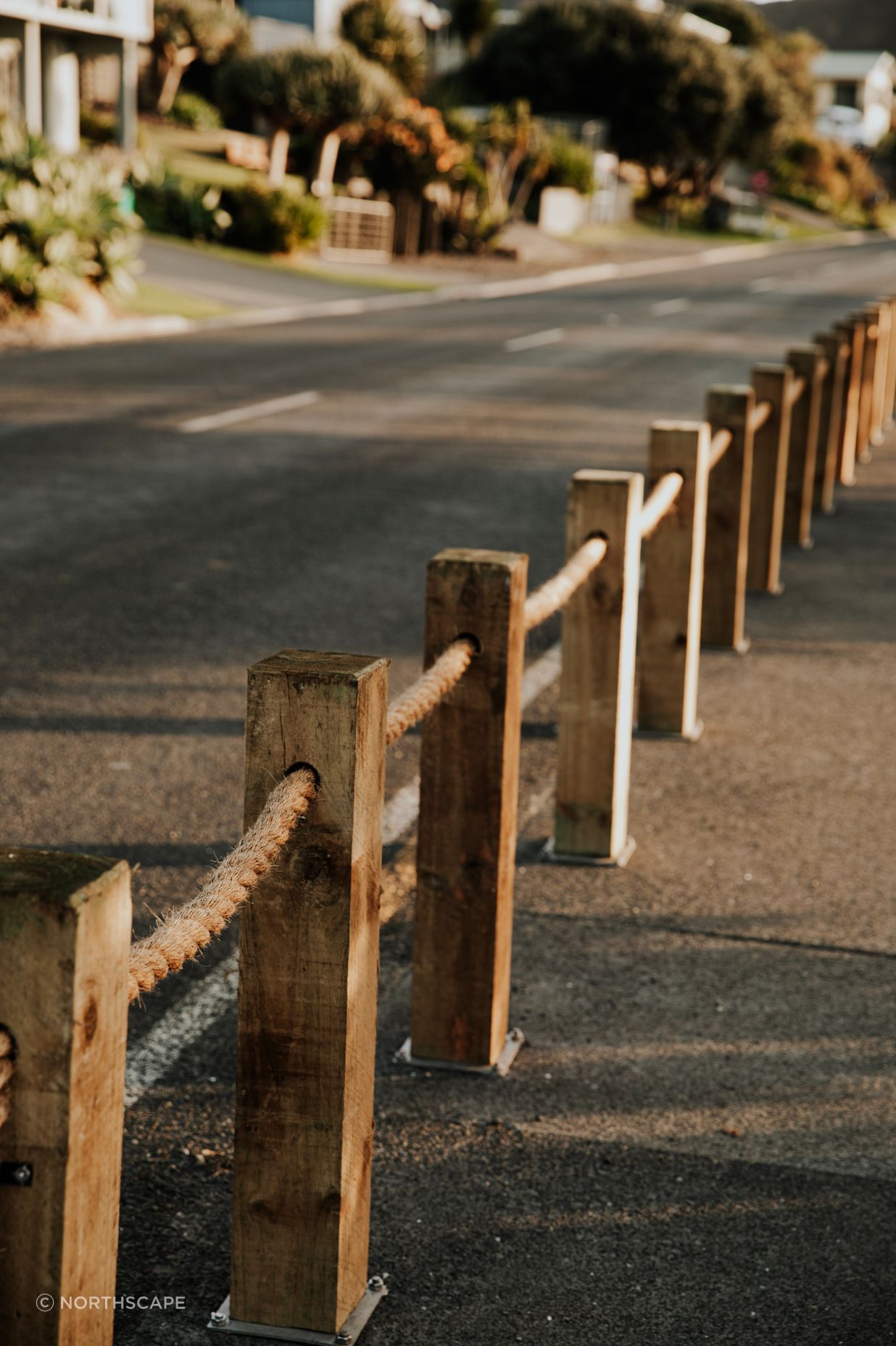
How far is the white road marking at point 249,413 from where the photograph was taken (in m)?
12.6

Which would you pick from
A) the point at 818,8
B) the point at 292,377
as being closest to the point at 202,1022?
the point at 292,377

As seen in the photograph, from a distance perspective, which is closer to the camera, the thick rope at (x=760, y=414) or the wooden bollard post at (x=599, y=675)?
the wooden bollard post at (x=599, y=675)

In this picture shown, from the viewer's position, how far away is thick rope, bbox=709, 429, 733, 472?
6.65 metres

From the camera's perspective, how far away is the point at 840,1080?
3604 mm

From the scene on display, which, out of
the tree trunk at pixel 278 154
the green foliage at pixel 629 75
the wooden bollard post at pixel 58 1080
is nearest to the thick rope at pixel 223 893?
the wooden bollard post at pixel 58 1080

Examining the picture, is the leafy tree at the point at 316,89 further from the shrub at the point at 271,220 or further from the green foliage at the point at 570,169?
the green foliage at the point at 570,169

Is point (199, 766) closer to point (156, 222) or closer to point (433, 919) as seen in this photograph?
point (433, 919)

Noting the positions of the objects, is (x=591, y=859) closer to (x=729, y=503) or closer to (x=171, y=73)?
(x=729, y=503)

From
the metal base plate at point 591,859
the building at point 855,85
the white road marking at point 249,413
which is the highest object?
the building at point 855,85

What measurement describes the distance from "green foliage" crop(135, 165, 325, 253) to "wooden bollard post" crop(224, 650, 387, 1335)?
30.3 metres

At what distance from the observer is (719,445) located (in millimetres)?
6730

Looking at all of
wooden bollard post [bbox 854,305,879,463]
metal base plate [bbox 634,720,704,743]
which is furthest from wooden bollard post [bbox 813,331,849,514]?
metal base plate [bbox 634,720,704,743]

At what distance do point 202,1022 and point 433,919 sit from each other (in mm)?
606

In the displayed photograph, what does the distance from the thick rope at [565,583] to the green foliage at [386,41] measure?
4994cm
